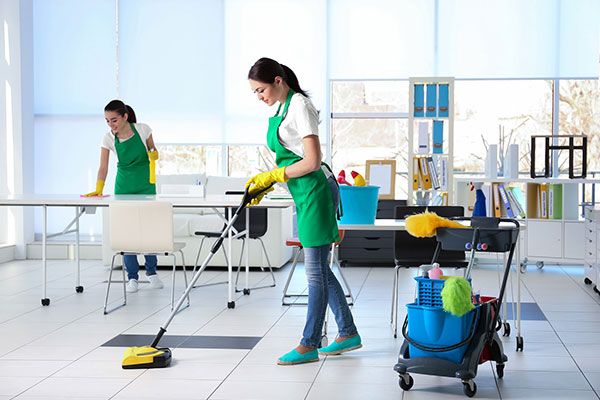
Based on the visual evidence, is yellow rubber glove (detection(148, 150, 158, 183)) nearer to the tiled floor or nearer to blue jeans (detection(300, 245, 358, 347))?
the tiled floor

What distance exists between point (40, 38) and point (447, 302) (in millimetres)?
6572

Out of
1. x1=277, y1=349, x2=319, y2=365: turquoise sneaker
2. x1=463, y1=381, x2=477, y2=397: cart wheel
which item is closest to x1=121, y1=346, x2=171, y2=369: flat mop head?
x1=277, y1=349, x2=319, y2=365: turquoise sneaker

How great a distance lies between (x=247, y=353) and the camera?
4.59 metres

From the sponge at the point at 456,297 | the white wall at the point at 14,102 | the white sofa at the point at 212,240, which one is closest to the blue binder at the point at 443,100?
the white sofa at the point at 212,240

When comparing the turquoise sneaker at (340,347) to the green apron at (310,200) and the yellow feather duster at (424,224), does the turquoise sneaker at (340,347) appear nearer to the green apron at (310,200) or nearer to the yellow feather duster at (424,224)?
the green apron at (310,200)

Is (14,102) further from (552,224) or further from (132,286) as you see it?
(552,224)

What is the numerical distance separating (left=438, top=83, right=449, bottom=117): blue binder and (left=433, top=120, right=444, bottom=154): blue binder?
3.4 inches

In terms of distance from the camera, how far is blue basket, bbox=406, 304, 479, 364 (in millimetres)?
3818

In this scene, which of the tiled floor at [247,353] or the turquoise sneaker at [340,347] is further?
the turquoise sneaker at [340,347]

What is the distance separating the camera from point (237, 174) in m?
9.12

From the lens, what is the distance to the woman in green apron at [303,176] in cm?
415

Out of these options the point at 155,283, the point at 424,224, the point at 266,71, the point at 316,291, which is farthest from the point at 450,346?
the point at 155,283

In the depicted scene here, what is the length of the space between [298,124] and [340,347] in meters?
1.11

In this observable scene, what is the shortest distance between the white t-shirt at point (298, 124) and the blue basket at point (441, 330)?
35.2 inches
